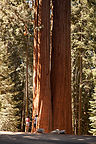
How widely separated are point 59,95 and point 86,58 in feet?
43.8

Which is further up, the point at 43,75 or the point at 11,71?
the point at 11,71

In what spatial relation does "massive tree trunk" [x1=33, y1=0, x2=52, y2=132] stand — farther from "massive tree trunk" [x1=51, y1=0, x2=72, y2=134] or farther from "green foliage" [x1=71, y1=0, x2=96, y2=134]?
"green foliage" [x1=71, y1=0, x2=96, y2=134]

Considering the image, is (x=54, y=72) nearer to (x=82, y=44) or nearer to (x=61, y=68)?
(x=61, y=68)

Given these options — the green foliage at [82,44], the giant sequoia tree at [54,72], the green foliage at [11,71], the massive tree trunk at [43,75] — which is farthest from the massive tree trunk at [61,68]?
the green foliage at [82,44]

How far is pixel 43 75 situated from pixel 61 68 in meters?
0.54

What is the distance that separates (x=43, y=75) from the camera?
6.95 meters

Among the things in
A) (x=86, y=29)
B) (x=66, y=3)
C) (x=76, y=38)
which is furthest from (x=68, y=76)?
(x=76, y=38)

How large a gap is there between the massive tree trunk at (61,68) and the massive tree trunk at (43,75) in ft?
0.66

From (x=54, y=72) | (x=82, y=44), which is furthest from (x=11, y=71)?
(x=54, y=72)

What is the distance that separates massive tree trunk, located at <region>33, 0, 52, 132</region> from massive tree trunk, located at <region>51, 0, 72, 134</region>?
20 centimetres

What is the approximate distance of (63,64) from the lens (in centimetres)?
701

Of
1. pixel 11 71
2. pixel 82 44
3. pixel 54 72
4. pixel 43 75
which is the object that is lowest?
pixel 43 75

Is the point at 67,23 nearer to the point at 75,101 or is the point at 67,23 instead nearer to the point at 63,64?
the point at 63,64

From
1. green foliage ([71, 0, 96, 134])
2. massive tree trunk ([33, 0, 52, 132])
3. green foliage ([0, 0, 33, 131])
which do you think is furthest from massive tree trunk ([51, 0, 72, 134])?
green foliage ([71, 0, 96, 134])
